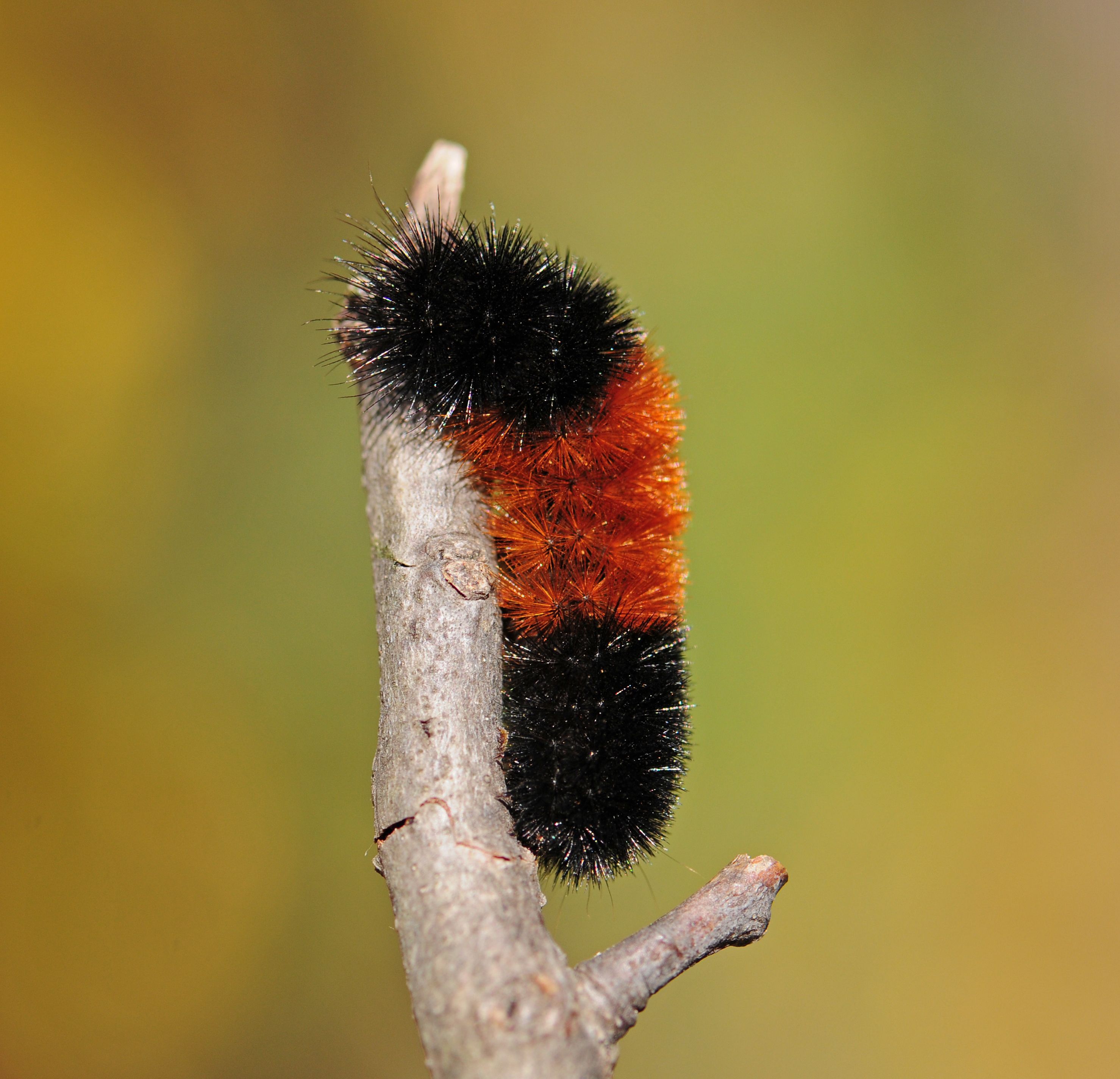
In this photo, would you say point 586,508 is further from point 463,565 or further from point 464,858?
point 464,858

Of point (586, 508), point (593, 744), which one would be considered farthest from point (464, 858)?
point (586, 508)

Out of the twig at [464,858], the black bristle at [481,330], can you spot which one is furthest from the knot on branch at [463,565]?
the black bristle at [481,330]

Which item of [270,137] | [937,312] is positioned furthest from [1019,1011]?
[270,137]

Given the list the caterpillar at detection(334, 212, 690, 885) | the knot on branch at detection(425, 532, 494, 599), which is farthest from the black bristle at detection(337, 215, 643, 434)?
the knot on branch at detection(425, 532, 494, 599)

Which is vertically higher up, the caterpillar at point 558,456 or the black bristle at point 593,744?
the caterpillar at point 558,456

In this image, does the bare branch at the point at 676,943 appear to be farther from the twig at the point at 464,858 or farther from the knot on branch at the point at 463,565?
the knot on branch at the point at 463,565

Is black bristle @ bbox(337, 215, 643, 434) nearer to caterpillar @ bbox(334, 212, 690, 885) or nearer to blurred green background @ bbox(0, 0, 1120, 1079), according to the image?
caterpillar @ bbox(334, 212, 690, 885)

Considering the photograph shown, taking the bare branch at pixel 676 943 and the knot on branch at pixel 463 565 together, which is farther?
the knot on branch at pixel 463 565
